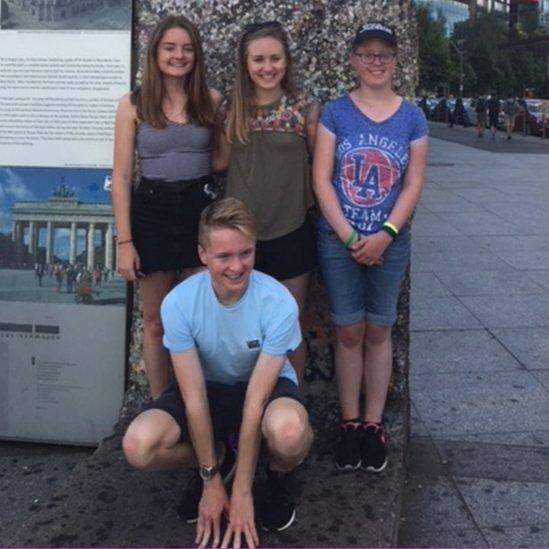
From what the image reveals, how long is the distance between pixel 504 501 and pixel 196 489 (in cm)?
143

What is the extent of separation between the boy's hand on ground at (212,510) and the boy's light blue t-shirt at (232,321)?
0.47m

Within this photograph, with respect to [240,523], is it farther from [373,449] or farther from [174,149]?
[174,149]

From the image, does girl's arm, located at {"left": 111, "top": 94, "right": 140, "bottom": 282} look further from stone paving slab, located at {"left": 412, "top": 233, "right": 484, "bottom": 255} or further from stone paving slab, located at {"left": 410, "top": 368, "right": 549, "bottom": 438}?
stone paving slab, located at {"left": 412, "top": 233, "right": 484, "bottom": 255}

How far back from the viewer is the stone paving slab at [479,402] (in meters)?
4.75

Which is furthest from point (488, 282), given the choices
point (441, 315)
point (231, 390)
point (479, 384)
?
point (231, 390)

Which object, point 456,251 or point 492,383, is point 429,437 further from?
point 456,251

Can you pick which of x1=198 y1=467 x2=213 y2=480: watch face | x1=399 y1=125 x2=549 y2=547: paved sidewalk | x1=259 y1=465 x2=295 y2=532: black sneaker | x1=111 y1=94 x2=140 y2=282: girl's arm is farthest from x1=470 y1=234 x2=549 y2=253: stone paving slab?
x1=198 y1=467 x2=213 y2=480: watch face

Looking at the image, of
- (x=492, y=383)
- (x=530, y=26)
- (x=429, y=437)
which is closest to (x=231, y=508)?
(x=429, y=437)

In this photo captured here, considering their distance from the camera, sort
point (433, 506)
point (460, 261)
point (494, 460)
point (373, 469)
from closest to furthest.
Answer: point (373, 469)
point (433, 506)
point (494, 460)
point (460, 261)

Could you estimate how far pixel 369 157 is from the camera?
3.54m

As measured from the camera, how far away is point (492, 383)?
5.31 meters

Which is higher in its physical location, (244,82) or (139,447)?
(244,82)

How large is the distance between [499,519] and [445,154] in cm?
1984

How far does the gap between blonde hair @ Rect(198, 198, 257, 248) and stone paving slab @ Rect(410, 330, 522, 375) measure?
2.74 meters
